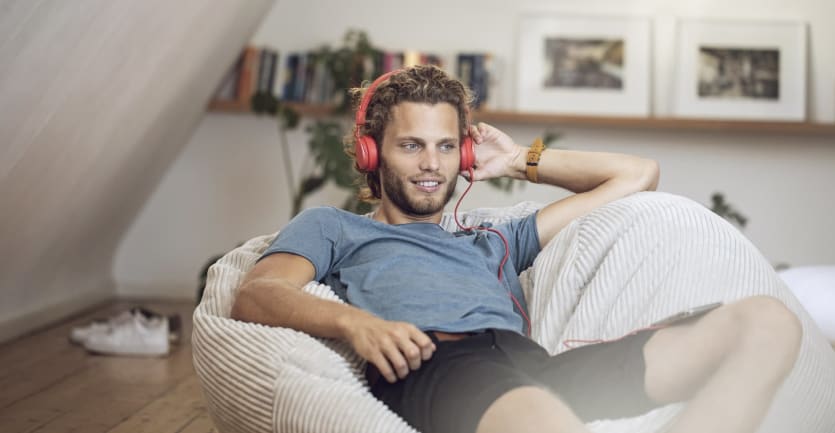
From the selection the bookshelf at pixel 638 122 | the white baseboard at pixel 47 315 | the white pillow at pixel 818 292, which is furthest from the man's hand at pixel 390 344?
the bookshelf at pixel 638 122

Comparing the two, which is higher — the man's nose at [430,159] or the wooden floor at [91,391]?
the man's nose at [430,159]

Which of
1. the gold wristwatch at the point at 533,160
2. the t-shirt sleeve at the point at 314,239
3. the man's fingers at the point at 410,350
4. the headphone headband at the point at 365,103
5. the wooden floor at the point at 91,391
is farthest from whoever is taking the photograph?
the wooden floor at the point at 91,391

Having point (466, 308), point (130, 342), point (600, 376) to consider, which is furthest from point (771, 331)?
point (130, 342)

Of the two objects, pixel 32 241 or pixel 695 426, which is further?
pixel 32 241

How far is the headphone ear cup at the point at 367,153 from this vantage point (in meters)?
2.04

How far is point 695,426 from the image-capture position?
1426 millimetres

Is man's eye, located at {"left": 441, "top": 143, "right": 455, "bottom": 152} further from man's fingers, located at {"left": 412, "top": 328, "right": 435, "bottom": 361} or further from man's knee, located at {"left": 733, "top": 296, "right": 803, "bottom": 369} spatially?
man's knee, located at {"left": 733, "top": 296, "right": 803, "bottom": 369}

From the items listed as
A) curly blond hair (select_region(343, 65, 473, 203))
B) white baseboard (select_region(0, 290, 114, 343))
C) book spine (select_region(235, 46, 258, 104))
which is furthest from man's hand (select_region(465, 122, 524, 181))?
book spine (select_region(235, 46, 258, 104))

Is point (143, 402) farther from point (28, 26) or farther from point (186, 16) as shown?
point (186, 16)

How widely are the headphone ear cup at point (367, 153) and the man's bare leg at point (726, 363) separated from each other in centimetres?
69

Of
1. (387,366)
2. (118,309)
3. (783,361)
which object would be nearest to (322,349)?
(387,366)

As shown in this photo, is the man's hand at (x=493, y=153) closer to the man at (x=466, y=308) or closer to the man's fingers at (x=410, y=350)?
the man at (x=466, y=308)

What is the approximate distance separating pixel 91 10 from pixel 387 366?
5.36 feet

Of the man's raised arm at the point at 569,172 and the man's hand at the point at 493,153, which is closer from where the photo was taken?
the man's raised arm at the point at 569,172
